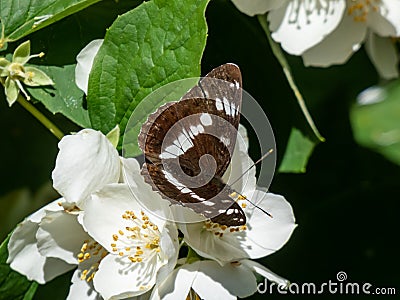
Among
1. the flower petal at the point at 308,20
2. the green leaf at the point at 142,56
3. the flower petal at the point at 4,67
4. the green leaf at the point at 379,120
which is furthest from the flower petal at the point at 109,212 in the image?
the green leaf at the point at 379,120

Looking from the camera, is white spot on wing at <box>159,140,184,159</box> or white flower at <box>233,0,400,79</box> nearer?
white spot on wing at <box>159,140,184,159</box>

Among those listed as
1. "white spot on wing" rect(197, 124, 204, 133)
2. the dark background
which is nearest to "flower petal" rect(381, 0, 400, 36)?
the dark background

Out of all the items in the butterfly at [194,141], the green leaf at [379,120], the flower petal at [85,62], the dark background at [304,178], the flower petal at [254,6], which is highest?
the flower petal at [85,62]

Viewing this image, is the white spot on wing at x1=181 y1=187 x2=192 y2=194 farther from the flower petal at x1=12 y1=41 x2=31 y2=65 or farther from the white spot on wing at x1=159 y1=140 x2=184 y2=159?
the flower petal at x1=12 y1=41 x2=31 y2=65

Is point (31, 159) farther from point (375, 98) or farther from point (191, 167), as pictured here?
point (375, 98)

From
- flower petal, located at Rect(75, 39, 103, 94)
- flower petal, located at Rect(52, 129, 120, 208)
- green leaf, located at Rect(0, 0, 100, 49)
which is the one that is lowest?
flower petal, located at Rect(52, 129, 120, 208)

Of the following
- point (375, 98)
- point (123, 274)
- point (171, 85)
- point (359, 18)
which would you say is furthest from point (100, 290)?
point (375, 98)

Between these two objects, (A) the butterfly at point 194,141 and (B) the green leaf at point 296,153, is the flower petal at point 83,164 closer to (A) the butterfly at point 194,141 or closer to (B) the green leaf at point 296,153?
(A) the butterfly at point 194,141
